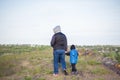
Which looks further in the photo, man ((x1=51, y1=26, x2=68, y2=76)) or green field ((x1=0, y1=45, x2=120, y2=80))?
man ((x1=51, y1=26, x2=68, y2=76))

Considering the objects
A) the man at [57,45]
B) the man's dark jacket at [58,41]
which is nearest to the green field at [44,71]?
the man at [57,45]

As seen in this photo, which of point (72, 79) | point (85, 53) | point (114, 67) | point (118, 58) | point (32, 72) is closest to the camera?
point (72, 79)

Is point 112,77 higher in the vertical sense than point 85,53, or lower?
lower

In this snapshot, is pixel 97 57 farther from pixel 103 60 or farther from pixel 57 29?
pixel 57 29

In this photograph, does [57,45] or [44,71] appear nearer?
[57,45]

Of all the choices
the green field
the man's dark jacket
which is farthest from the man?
the green field

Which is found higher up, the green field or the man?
the man

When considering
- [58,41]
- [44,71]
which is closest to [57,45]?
[58,41]

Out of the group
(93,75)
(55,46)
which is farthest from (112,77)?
(55,46)

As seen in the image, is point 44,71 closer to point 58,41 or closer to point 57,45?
point 57,45

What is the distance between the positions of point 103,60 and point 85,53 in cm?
245

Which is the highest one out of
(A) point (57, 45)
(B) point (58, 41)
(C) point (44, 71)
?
(B) point (58, 41)

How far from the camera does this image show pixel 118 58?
1473 centimetres

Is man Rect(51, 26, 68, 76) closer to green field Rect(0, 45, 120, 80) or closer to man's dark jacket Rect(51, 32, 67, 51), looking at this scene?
man's dark jacket Rect(51, 32, 67, 51)
